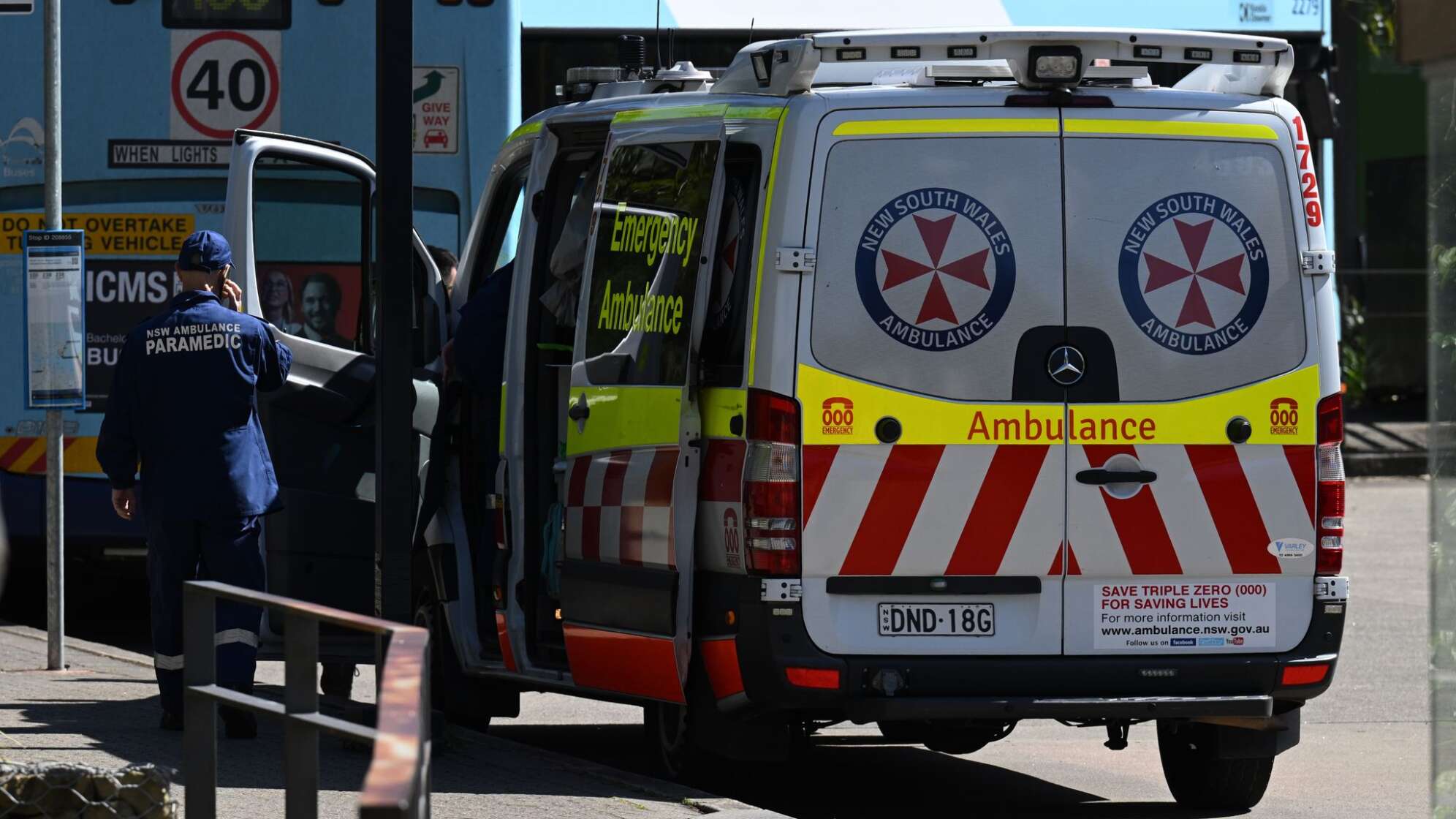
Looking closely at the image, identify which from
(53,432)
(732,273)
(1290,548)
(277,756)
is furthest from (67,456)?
(1290,548)

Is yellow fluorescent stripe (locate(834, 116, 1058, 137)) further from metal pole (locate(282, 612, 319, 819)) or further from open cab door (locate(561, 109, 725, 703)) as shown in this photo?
metal pole (locate(282, 612, 319, 819))

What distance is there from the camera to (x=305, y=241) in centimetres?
1095

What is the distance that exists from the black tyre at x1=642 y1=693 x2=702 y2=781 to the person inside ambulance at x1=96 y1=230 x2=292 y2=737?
1.33 m

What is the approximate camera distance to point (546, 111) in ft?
26.2

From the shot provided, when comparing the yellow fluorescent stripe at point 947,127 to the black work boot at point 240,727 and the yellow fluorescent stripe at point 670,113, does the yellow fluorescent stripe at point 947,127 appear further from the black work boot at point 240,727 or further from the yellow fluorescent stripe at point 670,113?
the black work boot at point 240,727

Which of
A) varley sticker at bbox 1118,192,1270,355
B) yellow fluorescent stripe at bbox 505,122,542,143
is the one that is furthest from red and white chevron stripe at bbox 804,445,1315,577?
yellow fluorescent stripe at bbox 505,122,542,143

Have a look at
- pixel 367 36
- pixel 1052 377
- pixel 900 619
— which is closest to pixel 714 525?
pixel 900 619

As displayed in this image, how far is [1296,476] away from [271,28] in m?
6.24

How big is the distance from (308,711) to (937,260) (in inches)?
112

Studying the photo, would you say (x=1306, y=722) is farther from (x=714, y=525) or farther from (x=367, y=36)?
(x=367, y=36)

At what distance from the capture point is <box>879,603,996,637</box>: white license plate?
6.46 m

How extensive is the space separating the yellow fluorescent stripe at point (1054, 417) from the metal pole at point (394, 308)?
1.39 m

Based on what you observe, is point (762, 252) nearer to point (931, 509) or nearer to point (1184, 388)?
point (931, 509)

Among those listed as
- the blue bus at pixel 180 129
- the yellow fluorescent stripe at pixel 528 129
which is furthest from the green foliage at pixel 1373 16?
the yellow fluorescent stripe at pixel 528 129
